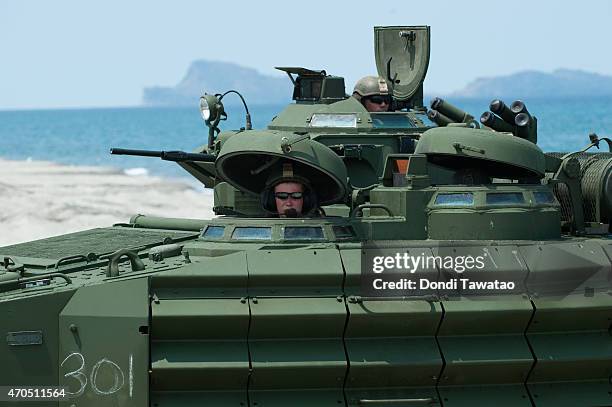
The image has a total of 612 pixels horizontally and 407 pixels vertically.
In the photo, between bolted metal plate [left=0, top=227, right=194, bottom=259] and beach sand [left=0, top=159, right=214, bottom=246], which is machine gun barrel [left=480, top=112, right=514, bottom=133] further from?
beach sand [left=0, top=159, right=214, bottom=246]

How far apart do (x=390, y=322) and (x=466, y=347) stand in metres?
0.93

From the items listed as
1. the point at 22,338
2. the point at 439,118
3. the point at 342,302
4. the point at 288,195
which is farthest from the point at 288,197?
the point at 439,118

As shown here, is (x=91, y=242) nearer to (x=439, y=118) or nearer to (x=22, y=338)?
(x=22, y=338)

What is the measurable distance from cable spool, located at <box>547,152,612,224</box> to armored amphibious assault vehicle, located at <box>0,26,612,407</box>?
1.79 ft

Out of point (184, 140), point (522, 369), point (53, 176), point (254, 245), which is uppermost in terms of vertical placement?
point (254, 245)

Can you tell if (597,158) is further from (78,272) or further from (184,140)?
(184,140)

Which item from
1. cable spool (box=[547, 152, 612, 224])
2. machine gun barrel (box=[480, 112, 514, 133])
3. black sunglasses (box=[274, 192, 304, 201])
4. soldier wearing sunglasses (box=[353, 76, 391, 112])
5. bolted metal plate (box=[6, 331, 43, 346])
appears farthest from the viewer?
soldier wearing sunglasses (box=[353, 76, 391, 112])

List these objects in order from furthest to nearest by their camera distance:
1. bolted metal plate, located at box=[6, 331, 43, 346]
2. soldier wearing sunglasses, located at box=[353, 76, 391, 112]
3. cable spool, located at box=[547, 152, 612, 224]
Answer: soldier wearing sunglasses, located at box=[353, 76, 391, 112]
cable spool, located at box=[547, 152, 612, 224]
bolted metal plate, located at box=[6, 331, 43, 346]

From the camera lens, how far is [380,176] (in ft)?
70.0

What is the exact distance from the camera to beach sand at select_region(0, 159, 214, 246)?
145 ft

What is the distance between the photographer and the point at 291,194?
60.2 feet

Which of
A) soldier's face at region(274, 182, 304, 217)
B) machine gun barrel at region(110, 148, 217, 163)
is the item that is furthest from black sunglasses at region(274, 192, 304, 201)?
machine gun barrel at region(110, 148, 217, 163)

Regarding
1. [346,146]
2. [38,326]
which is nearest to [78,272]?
[38,326]

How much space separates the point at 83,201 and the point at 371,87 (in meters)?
30.1
